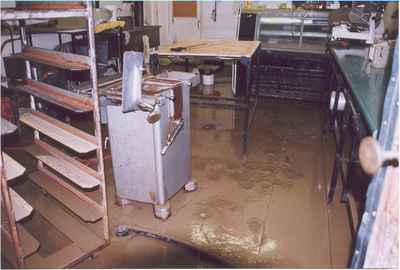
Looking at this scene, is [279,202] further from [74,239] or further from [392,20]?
[392,20]

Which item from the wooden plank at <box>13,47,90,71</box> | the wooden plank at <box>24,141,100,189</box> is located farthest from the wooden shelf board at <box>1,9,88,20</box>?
the wooden plank at <box>24,141,100,189</box>

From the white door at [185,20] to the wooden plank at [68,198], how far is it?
5279mm

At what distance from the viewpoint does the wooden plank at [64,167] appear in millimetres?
1889

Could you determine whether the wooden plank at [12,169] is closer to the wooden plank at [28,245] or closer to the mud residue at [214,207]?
the wooden plank at [28,245]

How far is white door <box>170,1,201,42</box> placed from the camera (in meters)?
7.21

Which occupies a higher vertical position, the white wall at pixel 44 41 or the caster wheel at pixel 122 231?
the white wall at pixel 44 41

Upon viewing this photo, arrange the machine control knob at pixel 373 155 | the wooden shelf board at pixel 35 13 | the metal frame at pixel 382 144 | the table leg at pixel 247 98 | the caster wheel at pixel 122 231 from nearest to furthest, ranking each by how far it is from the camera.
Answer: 1. the machine control knob at pixel 373 155
2. the metal frame at pixel 382 144
3. the wooden shelf board at pixel 35 13
4. the caster wheel at pixel 122 231
5. the table leg at pixel 247 98

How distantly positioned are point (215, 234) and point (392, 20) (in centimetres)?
248

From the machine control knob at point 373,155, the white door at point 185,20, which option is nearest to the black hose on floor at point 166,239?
the machine control knob at point 373,155

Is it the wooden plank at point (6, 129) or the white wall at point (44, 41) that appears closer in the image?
the wooden plank at point (6, 129)

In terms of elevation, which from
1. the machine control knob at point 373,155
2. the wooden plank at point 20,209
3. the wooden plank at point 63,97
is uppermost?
the machine control knob at point 373,155

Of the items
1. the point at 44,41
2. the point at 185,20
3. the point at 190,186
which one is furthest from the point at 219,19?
the point at 190,186

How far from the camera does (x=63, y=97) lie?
1835mm

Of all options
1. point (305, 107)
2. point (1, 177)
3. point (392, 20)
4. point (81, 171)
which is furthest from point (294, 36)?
point (1, 177)
